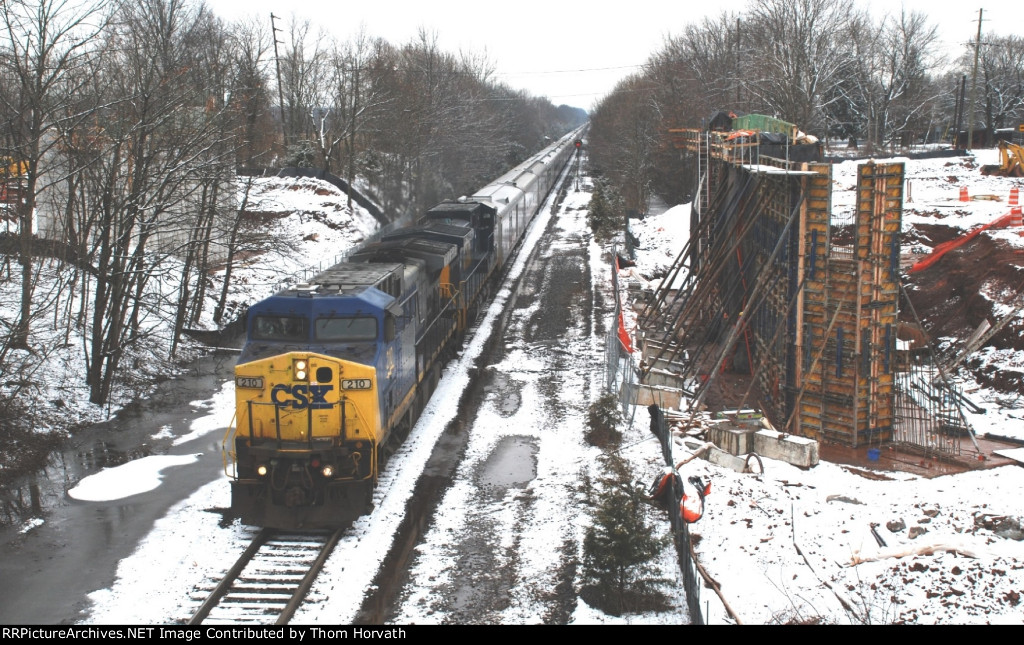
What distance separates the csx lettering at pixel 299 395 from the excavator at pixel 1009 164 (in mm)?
35486

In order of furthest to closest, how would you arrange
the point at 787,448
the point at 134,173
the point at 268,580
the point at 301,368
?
the point at 134,173 → the point at 787,448 → the point at 301,368 → the point at 268,580

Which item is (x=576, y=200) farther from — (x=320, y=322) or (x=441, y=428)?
(x=320, y=322)

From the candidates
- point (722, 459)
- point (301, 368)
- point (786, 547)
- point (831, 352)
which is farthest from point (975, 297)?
point (301, 368)

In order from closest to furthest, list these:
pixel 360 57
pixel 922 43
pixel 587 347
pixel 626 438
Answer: pixel 626 438, pixel 587 347, pixel 360 57, pixel 922 43

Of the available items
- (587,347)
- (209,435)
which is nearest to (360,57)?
(587,347)

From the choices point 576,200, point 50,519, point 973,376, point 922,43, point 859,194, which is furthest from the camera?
point 922,43

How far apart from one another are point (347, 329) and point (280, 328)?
3.59 feet

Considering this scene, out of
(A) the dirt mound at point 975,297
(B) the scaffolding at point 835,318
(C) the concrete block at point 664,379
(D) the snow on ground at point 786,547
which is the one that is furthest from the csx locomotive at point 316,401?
(A) the dirt mound at point 975,297

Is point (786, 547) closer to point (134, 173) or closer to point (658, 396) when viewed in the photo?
point (658, 396)

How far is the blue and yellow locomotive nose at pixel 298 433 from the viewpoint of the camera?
1294 centimetres

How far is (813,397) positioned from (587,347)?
28.6ft

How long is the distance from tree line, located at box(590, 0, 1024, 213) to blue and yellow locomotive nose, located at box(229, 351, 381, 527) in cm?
3536

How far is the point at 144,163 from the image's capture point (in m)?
21.3

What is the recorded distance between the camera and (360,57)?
185 ft
